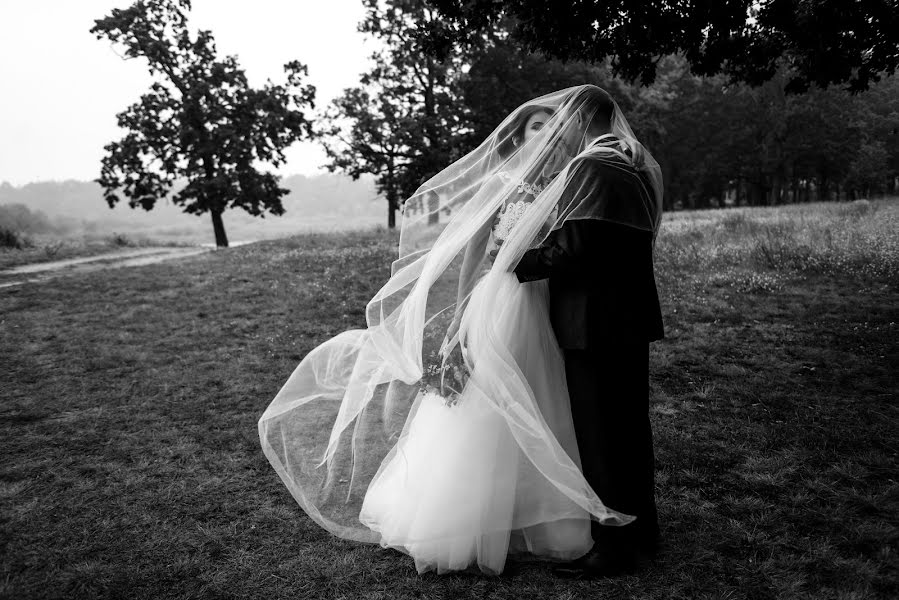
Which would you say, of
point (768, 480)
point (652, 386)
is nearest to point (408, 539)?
point (768, 480)

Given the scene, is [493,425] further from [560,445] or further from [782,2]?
[782,2]

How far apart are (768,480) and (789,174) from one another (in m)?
59.9

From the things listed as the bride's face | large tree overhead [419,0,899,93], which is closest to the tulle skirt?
the bride's face

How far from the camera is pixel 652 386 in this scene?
644 cm

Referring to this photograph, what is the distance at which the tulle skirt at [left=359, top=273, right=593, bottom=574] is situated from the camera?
10.6ft

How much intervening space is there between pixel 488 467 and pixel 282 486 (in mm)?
1991

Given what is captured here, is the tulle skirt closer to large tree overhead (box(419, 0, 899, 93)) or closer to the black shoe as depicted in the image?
the black shoe

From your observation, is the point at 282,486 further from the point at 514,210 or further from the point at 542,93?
the point at 542,93

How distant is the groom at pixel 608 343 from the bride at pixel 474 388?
0.31 ft

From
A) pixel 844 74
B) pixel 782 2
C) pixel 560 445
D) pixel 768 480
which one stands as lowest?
pixel 768 480

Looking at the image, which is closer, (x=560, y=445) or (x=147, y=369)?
(x=560, y=445)

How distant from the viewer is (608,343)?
319 centimetres

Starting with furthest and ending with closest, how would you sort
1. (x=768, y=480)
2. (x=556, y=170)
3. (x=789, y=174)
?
1. (x=789, y=174)
2. (x=768, y=480)
3. (x=556, y=170)

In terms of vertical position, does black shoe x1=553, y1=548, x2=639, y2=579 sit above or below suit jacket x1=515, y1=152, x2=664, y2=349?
below
